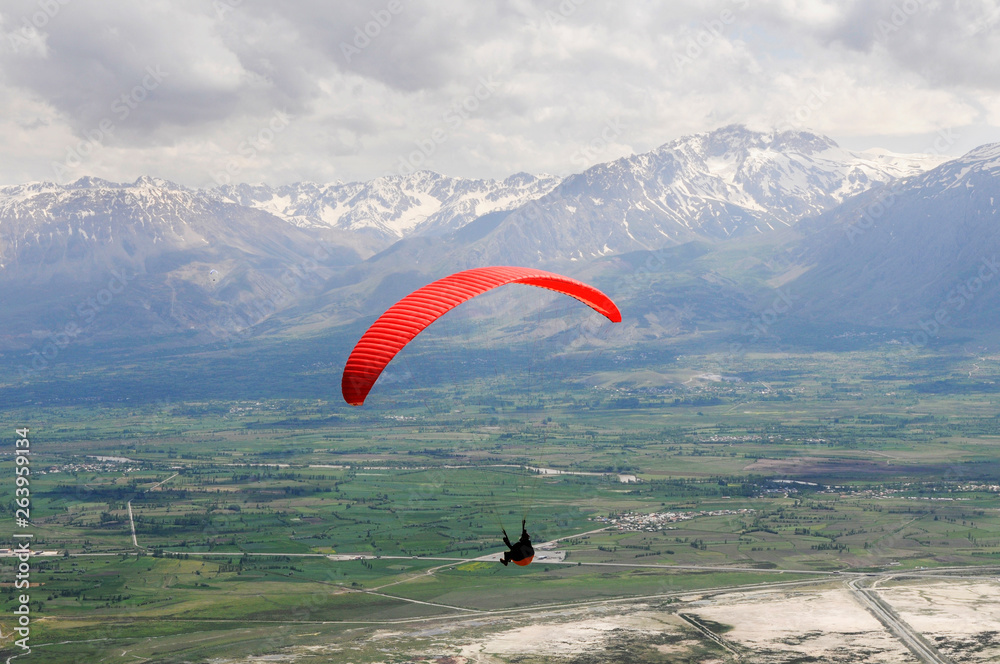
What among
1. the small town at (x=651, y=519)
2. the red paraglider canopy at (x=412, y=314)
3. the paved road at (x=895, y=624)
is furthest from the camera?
the small town at (x=651, y=519)

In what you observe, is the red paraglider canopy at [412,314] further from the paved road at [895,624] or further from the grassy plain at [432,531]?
the grassy plain at [432,531]

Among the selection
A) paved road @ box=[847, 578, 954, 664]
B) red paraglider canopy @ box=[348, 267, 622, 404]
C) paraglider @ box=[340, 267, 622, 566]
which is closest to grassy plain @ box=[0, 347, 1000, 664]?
paved road @ box=[847, 578, 954, 664]

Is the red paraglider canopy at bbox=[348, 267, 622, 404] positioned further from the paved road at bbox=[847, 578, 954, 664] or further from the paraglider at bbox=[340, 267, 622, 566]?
the paved road at bbox=[847, 578, 954, 664]

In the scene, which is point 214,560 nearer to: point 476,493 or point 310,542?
point 310,542

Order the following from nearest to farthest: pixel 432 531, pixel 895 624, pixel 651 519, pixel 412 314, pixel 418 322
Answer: pixel 418 322 → pixel 412 314 → pixel 895 624 → pixel 432 531 → pixel 651 519

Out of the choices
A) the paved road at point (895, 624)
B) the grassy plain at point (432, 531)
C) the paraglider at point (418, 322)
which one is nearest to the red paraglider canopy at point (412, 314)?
the paraglider at point (418, 322)

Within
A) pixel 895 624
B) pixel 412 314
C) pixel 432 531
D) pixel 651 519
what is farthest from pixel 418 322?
pixel 651 519

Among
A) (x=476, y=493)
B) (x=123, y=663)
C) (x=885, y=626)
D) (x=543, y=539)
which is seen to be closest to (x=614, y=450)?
(x=476, y=493)

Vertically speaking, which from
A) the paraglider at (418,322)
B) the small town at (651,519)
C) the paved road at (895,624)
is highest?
Result: the paraglider at (418,322)

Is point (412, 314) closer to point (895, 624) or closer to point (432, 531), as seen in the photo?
point (895, 624)
